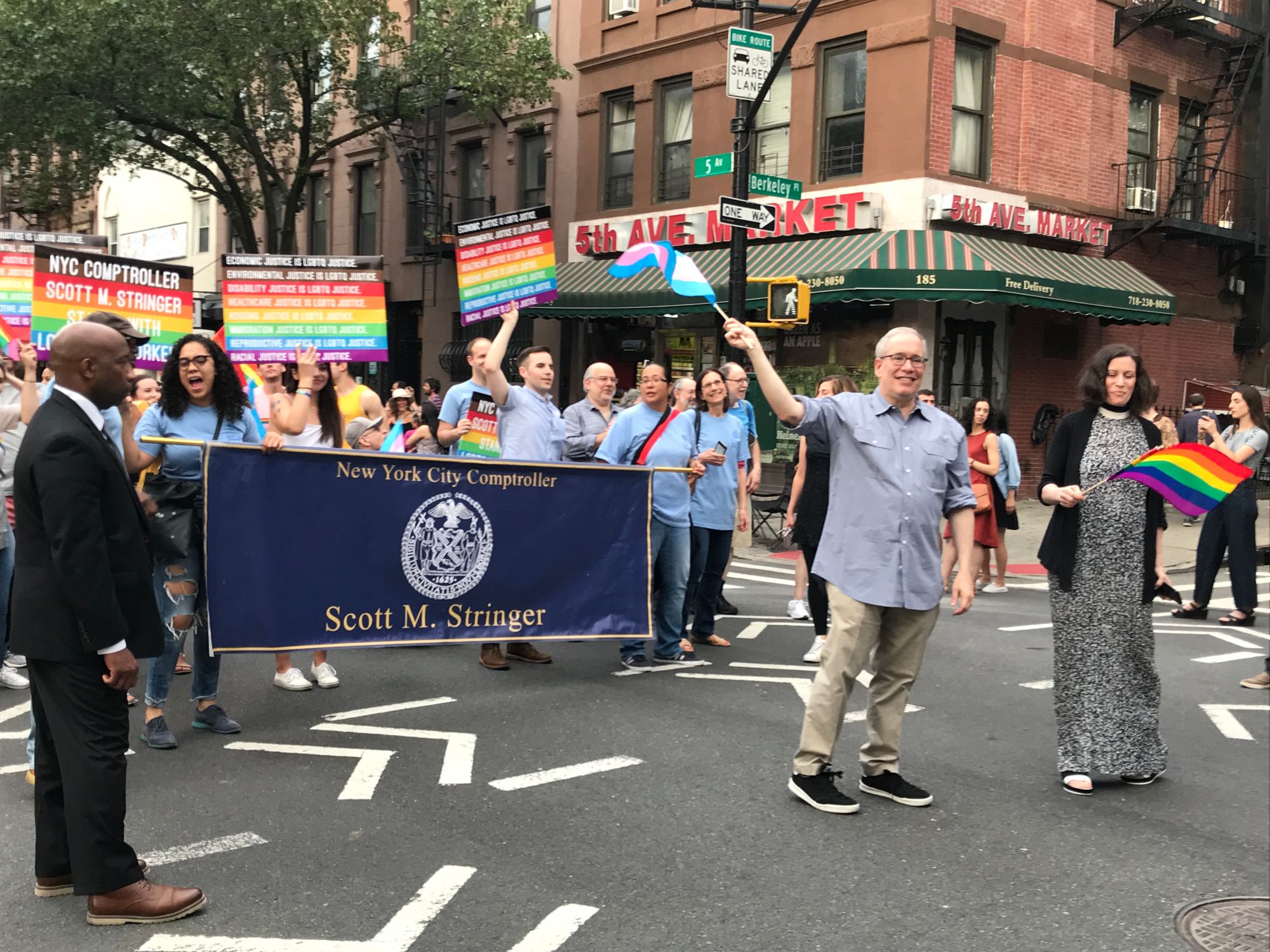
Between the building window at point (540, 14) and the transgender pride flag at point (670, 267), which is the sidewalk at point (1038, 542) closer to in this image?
the transgender pride flag at point (670, 267)

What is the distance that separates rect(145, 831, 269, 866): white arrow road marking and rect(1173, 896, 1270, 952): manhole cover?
3118mm

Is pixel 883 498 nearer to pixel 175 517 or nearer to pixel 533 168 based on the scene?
pixel 175 517

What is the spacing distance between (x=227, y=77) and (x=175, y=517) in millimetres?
15965

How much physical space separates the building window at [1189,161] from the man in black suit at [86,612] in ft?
68.2

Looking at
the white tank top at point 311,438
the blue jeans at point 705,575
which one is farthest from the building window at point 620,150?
the white tank top at point 311,438

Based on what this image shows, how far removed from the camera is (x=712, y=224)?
2130 centimetres

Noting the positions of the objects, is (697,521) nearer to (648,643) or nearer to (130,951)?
(648,643)

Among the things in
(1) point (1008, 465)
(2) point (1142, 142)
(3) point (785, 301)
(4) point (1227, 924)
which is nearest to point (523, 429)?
(4) point (1227, 924)

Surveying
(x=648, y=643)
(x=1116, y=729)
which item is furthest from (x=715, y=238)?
(x=1116, y=729)

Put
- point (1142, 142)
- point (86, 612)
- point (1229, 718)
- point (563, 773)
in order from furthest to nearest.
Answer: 1. point (1142, 142)
2. point (1229, 718)
3. point (563, 773)
4. point (86, 612)

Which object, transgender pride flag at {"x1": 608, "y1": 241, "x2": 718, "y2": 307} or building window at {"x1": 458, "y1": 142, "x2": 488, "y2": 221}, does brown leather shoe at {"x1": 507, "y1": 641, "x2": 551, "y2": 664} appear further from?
building window at {"x1": 458, "y1": 142, "x2": 488, "y2": 221}

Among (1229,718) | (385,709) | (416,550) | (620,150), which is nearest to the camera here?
(385,709)

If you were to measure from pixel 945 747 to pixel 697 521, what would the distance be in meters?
2.54

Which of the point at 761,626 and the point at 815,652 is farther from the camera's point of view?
the point at 761,626
